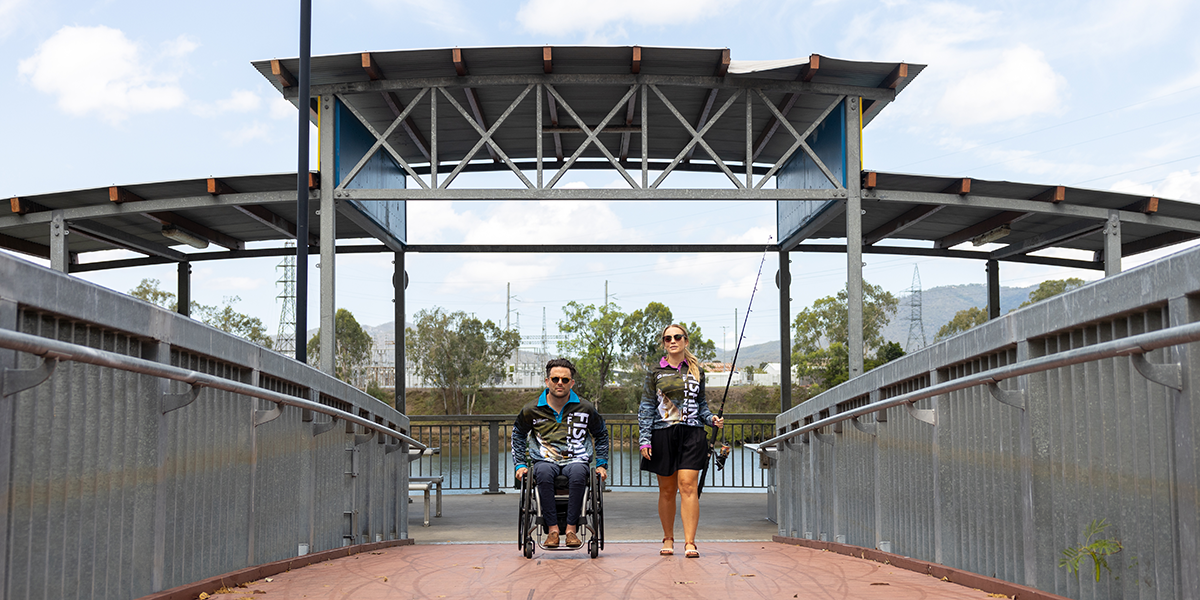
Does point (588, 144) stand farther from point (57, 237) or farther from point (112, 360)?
point (112, 360)

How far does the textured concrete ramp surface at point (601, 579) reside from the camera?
187 inches

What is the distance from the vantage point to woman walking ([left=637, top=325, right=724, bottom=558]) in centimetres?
707

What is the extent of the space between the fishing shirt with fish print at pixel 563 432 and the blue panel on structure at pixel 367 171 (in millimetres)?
6478

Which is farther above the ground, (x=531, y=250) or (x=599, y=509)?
(x=531, y=250)

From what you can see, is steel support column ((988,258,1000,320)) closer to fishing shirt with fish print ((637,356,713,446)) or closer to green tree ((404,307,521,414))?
fishing shirt with fish print ((637,356,713,446))

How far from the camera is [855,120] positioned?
1276 centimetres

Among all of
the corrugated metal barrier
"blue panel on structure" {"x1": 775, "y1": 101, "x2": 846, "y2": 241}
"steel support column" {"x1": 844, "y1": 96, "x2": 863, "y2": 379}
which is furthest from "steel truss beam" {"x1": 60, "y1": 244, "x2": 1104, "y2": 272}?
the corrugated metal barrier

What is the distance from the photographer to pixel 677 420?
280 inches

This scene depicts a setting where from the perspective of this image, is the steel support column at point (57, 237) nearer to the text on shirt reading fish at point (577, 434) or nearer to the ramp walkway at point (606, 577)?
the ramp walkway at point (606, 577)

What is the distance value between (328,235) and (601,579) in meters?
8.03

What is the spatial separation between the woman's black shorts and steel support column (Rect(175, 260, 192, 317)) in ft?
39.4

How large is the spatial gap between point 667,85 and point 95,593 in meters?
10.2

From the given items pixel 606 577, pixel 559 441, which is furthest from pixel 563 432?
pixel 606 577

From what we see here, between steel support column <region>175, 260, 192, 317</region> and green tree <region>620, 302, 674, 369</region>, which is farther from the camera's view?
green tree <region>620, 302, 674, 369</region>
